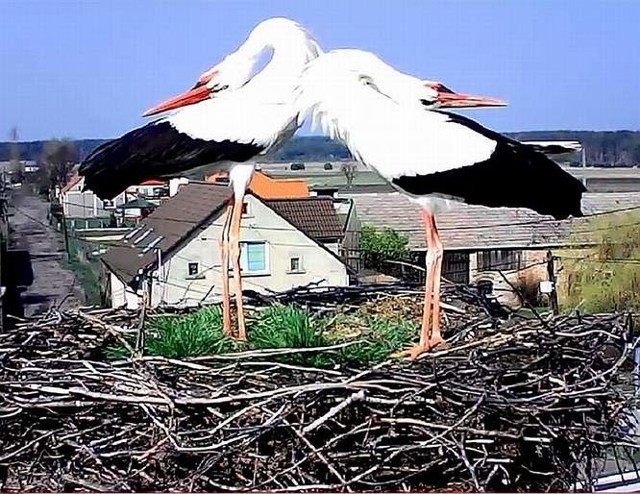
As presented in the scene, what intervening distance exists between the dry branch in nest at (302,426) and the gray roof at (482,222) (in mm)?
2179

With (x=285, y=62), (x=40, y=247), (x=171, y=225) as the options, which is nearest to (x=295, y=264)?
(x=171, y=225)

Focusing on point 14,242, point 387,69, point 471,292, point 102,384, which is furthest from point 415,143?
point 14,242

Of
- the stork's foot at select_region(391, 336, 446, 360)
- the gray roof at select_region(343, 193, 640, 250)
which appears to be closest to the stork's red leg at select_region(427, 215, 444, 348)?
the stork's foot at select_region(391, 336, 446, 360)

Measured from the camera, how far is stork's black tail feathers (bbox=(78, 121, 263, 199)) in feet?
5.17

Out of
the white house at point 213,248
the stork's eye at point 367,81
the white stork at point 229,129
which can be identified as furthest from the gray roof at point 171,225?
the stork's eye at point 367,81

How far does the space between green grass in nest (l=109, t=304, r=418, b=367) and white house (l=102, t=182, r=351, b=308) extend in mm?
738

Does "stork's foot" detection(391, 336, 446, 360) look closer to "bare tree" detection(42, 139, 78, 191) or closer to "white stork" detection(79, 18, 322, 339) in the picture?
"white stork" detection(79, 18, 322, 339)

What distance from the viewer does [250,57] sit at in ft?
5.31

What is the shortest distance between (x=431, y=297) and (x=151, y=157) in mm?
455

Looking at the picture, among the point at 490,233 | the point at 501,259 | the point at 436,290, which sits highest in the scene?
the point at 436,290

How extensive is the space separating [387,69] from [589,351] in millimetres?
447

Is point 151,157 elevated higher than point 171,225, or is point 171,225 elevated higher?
point 151,157

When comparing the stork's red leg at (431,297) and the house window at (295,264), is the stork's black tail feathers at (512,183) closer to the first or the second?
the stork's red leg at (431,297)

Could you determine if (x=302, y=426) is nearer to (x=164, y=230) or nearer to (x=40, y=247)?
(x=164, y=230)
